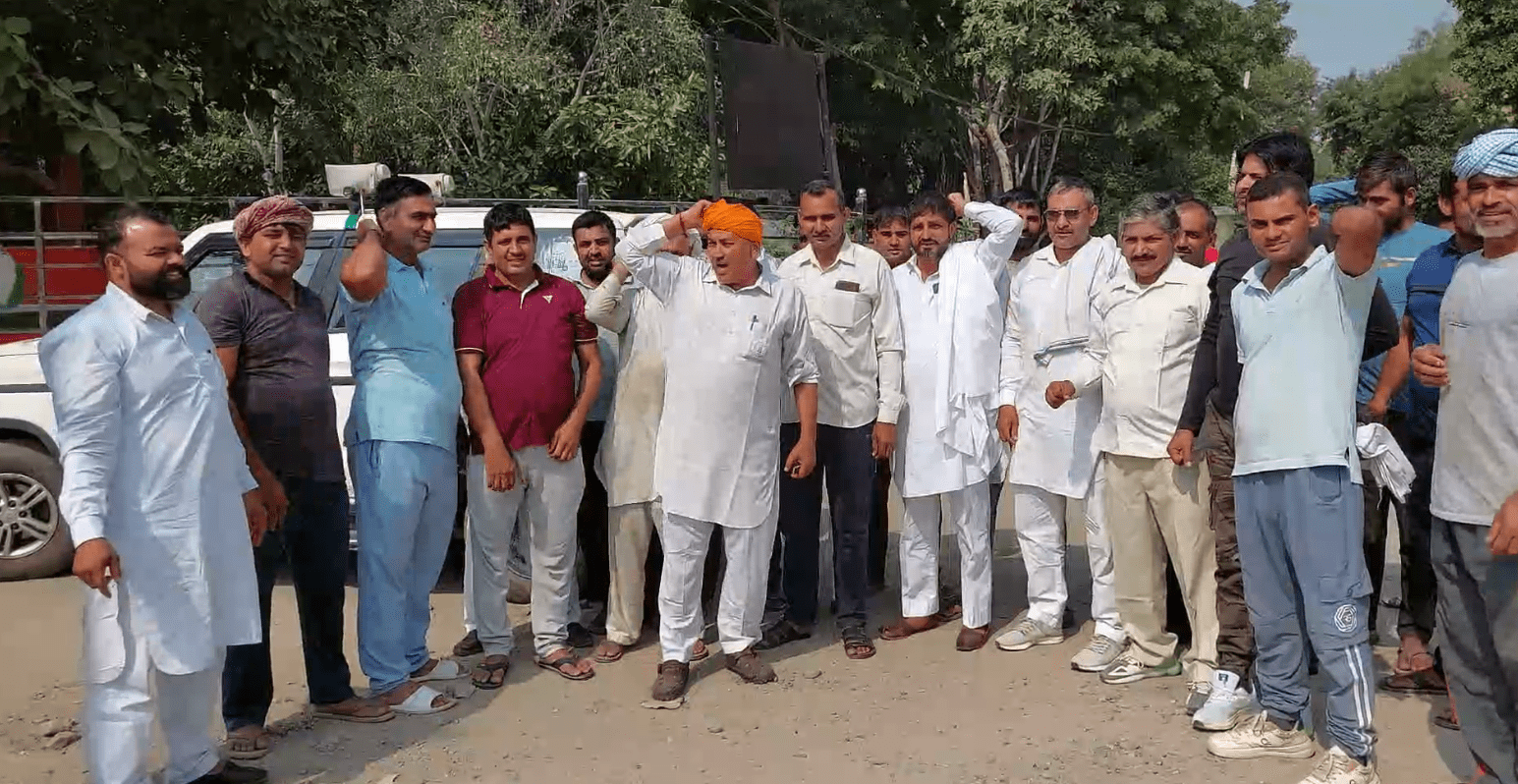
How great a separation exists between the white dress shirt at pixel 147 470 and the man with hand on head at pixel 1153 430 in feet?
10.5

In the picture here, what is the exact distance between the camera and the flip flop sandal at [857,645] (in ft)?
18.6

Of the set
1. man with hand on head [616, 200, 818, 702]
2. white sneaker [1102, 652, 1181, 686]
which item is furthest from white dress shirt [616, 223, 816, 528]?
white sneaker [1102, 652, 1181, 686]

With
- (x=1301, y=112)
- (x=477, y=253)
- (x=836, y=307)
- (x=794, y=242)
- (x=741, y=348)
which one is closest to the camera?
(x=741, y=348)

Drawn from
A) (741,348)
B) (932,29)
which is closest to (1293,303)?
(741,348)

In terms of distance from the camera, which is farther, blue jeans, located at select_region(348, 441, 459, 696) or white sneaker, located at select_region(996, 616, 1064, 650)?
white sneaker, located at select_region(996, 616, 1064, 650)

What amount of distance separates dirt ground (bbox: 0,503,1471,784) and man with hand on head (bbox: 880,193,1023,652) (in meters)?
0.35

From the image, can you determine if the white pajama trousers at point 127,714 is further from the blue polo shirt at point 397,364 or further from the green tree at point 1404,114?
the green tree at point 1404,114

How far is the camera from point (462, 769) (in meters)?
4.48

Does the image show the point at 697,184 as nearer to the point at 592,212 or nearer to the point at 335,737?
the point at 592,212

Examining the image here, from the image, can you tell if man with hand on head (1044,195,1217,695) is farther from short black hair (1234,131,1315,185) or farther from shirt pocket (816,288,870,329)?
shirt pocket (816,288,870,329)

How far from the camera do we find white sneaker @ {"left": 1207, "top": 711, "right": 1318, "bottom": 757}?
4.44 meters

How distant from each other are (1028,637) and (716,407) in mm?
1767

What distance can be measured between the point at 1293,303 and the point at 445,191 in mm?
6000

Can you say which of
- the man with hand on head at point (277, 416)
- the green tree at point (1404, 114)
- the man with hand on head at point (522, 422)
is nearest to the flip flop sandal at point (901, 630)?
the man with hand on head at point (522, 422)
